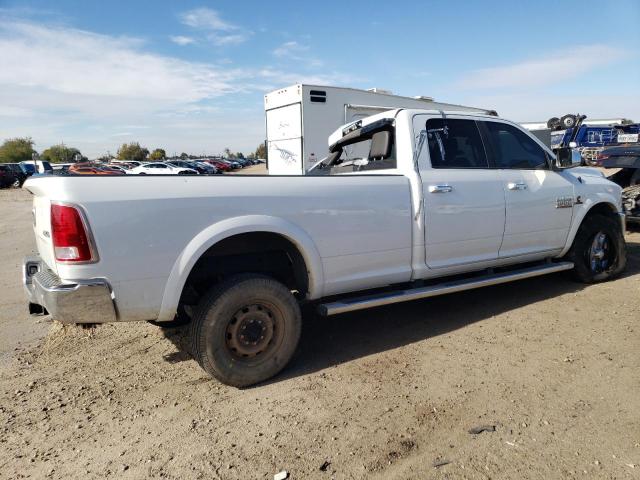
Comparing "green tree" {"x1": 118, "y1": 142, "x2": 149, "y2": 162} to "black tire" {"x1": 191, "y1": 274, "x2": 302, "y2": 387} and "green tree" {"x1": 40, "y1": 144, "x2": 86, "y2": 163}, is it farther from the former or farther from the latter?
"black tire" {"x1": 191, "y1": 274, "x2": 302, "y2": 387}

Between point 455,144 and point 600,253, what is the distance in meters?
2.62

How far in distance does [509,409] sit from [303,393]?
1.37 m

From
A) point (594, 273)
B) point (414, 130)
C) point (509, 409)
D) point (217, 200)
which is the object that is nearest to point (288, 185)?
point (217, 200)

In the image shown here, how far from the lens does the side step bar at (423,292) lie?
3.55 metres

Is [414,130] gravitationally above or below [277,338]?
above

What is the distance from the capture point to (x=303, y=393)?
3.19m

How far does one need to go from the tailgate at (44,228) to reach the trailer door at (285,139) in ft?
23.4

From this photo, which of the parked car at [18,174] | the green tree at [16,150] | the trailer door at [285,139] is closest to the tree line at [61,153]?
the green tree at [16,150]

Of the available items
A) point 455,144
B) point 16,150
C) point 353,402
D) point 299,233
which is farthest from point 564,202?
point 16,150

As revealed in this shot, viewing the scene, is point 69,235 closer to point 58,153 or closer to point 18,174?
point 18,174

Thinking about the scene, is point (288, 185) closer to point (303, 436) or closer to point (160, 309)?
point (160, 309)

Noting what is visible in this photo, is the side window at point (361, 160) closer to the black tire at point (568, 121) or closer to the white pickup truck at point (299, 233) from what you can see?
the white pickup truck at point (299, 233)

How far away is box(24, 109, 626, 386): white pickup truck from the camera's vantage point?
2756 millimetres

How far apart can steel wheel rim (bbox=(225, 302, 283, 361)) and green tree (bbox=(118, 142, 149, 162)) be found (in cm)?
11098
